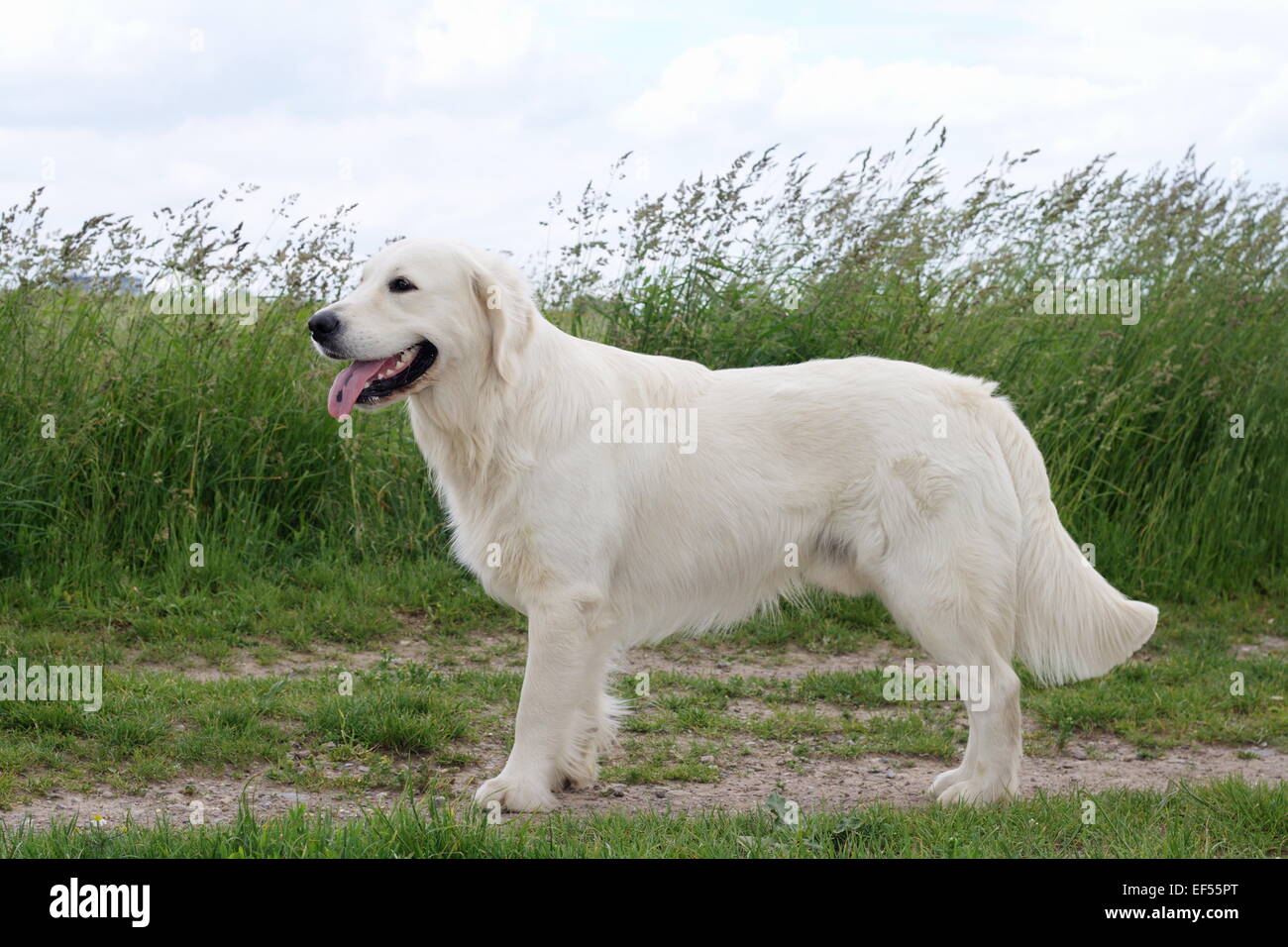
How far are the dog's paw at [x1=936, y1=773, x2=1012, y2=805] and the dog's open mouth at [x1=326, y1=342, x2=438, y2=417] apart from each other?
2369 mm

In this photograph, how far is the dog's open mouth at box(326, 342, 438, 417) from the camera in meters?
4.21

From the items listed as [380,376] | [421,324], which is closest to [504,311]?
[421,324]

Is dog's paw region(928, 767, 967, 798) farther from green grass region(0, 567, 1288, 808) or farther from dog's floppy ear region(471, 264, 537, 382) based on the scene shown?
dog's floppy ear region(471, 264, 537, 382)

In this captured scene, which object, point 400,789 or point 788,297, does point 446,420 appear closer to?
point 400,789

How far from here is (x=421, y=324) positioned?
4.22 m

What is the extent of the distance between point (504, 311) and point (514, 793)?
169 centimetres

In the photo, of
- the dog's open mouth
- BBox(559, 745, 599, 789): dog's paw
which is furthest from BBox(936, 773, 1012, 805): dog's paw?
the dog's open mouth

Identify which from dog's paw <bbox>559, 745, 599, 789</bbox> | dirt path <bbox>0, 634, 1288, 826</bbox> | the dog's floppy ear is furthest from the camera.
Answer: dog's paw <bbox>559, 745, 599, 789</bbox>

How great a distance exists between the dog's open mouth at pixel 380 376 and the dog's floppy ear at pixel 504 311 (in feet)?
0.76

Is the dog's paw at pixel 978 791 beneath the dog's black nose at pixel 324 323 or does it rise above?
beneath

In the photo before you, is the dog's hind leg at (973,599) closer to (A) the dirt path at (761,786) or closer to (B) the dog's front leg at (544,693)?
(A) the dirt path at (761,786)

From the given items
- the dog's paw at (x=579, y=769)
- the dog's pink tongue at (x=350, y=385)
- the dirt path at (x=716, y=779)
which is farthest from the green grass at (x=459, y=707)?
the dog's pink tongue at (x=350, y=385)

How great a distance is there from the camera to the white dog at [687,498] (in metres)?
4.23

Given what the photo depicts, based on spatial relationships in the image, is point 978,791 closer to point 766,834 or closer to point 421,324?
point 766,834
